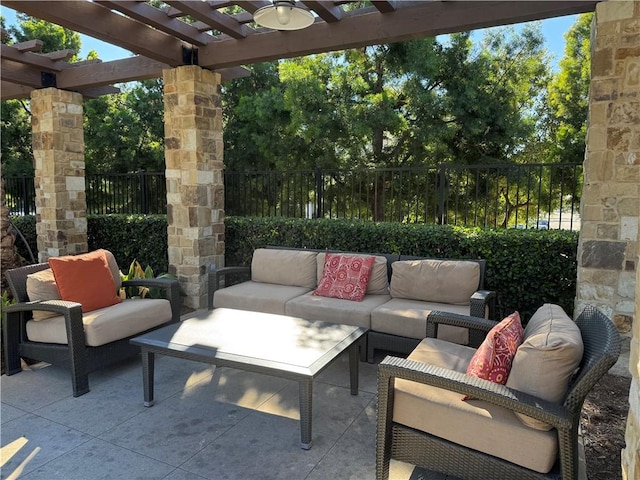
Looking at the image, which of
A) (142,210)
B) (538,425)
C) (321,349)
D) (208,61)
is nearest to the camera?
(538,425)

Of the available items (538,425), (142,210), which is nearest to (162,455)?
(538,425)

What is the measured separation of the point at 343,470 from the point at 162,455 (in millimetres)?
937

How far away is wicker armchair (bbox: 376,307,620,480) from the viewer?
167 centimetres

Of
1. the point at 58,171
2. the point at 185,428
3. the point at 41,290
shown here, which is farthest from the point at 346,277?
the point at 58,171

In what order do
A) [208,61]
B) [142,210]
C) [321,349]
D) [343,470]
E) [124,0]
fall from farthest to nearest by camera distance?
[142,210] → [208,61] → [124,0] → [321,349] → [343,470]

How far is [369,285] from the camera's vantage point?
3.96 m

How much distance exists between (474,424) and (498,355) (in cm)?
32

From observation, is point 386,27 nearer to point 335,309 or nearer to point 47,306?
point 335,309

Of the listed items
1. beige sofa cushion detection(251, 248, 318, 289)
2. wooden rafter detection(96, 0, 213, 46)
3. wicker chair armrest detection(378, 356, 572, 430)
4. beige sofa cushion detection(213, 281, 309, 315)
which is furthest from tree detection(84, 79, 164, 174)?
wicker chair armrest detection(378, 356, 572, 430)

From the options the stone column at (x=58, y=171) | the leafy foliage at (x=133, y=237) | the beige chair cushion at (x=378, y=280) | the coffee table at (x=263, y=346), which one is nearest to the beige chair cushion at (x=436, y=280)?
the beige chair cushion at (x=378, y=280)

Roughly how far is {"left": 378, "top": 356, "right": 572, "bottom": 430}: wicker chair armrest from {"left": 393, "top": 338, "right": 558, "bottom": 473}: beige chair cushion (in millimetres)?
100

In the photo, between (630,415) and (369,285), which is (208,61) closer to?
(369,285)

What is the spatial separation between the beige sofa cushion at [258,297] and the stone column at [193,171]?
1.18 meters

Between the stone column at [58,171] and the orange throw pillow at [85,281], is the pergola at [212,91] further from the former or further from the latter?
the orange throw pillow at [85,281]
